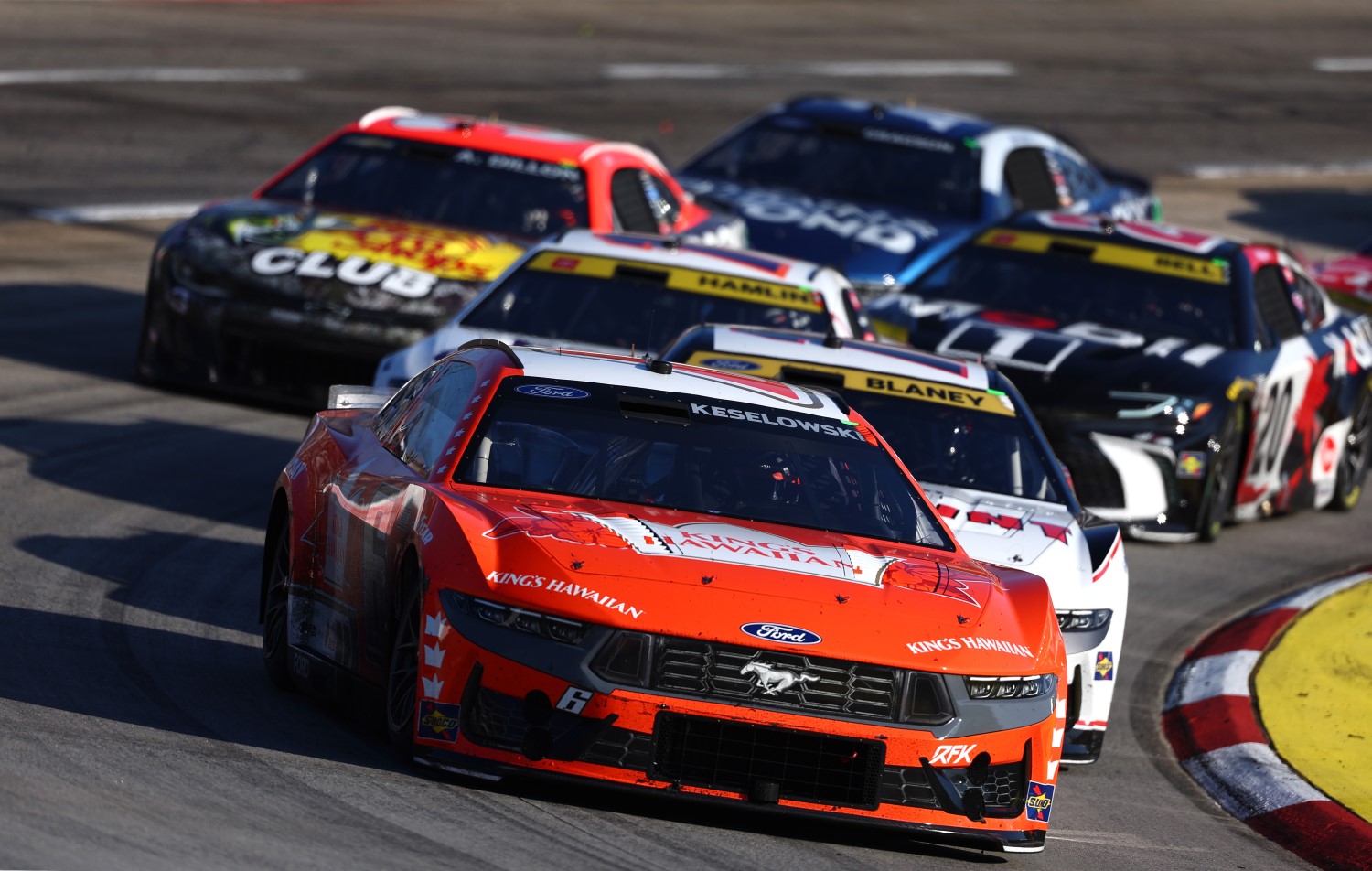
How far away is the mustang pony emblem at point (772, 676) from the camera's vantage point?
6066 mm

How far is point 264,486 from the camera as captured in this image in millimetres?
10922

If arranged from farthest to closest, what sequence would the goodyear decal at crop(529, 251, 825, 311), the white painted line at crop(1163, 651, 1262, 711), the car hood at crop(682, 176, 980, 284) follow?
the car hood at crop(682, 176, 980, 284) → the goodyear decal at crop(529, 251, 825, 311) → the white painted line at crop(1163, 651, 1262, 711)

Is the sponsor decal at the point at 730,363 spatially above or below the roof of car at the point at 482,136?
above

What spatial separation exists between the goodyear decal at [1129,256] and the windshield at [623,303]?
2.36m

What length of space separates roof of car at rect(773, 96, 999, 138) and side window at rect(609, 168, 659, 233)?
10.3 ft

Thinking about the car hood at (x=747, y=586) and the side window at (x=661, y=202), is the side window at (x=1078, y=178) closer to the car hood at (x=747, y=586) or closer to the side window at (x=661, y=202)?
the side window at (x=661, y=202)

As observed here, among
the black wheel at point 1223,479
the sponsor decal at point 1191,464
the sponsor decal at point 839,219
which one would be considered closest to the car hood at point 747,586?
the sponsor decal at point 1191,464

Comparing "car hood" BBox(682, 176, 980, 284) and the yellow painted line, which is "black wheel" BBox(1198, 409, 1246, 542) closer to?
the yellow painted line

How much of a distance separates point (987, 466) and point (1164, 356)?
349 cm

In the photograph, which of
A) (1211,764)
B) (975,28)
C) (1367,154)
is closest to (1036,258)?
(1211,764)

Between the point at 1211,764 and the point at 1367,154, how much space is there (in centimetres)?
2301

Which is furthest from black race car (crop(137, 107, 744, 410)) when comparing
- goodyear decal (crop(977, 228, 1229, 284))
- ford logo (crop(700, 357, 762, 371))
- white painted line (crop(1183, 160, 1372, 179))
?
white painted line (crop(1183, 160, 1372, 179))

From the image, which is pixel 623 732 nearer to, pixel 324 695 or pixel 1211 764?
pixel 324 695

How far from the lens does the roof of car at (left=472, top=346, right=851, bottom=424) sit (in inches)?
292
